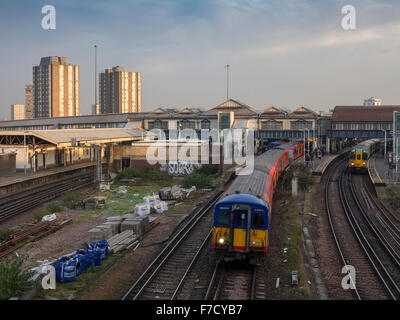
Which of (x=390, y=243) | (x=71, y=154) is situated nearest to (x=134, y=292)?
(x=390, y=243)

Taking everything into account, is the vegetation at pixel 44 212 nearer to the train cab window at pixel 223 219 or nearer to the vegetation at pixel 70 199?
the vegetation at pixel 70 199

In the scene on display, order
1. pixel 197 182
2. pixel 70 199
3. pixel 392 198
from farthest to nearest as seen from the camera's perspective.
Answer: pixel 197 182, pixel 392 198, pixel 70 199

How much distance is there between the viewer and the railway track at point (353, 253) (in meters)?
13.1

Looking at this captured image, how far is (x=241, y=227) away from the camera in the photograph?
1363 centimetres

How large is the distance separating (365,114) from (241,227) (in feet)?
203

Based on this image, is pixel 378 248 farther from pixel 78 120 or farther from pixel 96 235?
pixel 78 120

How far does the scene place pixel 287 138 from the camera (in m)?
66.6

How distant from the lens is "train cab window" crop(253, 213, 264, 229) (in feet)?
44.4

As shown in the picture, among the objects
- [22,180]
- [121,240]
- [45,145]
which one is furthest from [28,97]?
[121,240]

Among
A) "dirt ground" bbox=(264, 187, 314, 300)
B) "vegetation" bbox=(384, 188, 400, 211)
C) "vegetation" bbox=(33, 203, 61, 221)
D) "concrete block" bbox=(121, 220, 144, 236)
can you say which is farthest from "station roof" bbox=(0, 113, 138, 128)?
"concrete block" bbox=(121, 220, 144, 236)

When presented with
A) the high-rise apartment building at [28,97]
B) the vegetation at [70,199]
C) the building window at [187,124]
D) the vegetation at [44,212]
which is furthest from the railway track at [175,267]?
the high-rise apartment building at [28,97]

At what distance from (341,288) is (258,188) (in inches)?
209

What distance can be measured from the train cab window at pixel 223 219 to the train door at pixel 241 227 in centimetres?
26

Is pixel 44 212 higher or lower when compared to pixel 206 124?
lower
